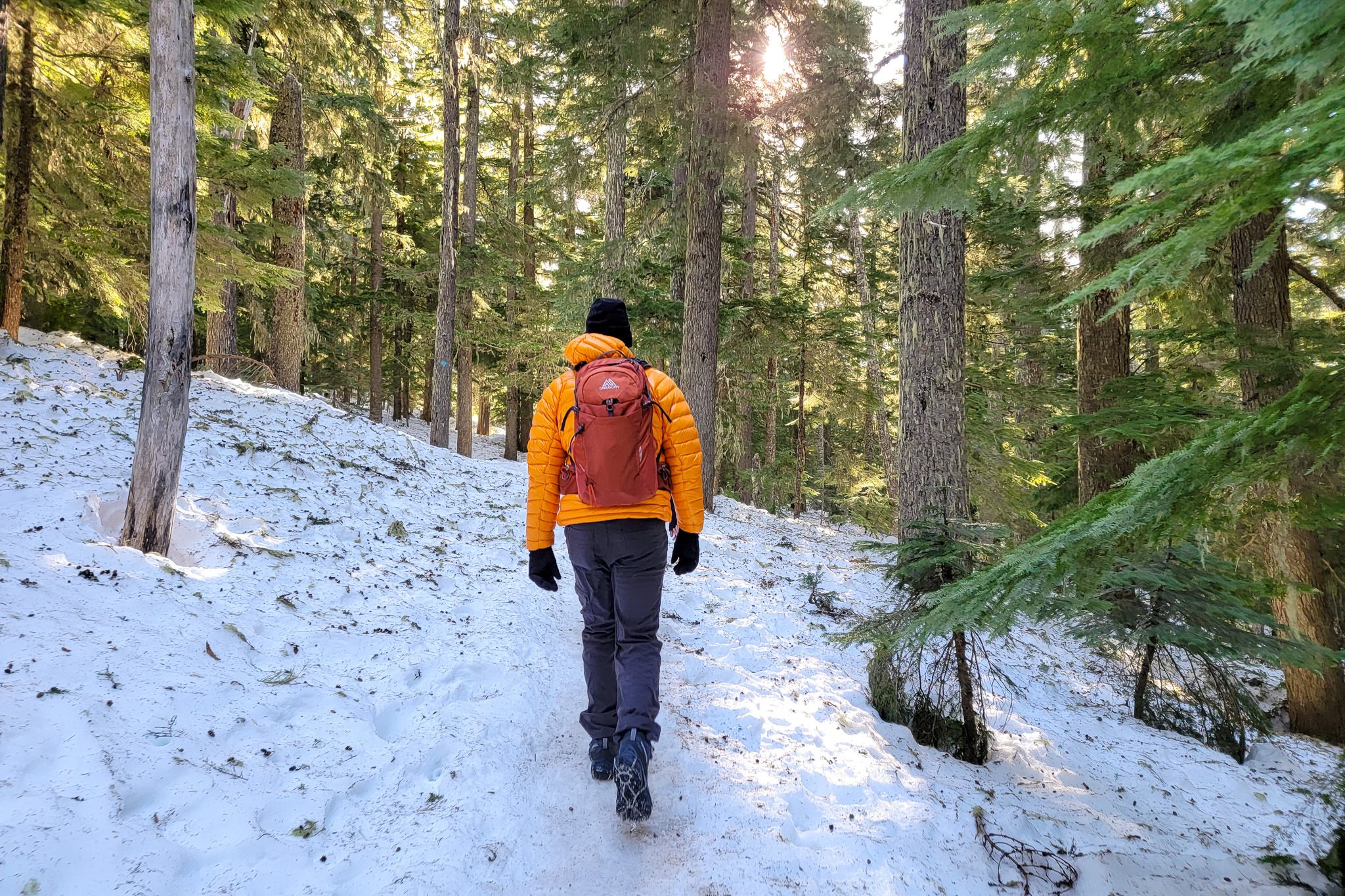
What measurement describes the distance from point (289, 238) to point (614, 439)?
38.3 ft

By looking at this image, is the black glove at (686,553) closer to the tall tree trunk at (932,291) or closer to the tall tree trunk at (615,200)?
the tall tree trunk at (932,291)

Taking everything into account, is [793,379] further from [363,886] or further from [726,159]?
[363,886]

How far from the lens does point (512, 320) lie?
18.4 metres

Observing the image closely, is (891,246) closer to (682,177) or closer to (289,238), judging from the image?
(682,177)

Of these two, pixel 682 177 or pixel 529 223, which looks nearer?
pixel 682 177

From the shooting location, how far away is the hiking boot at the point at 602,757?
3115 mm

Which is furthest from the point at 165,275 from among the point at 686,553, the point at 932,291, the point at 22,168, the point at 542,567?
the point at 932,291

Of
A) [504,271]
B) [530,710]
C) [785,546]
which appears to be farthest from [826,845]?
[504,271]

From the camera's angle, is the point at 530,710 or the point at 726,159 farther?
the point at 726,159

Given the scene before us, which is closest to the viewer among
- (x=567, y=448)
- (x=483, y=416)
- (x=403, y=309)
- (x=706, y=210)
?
(x=567, y=448)

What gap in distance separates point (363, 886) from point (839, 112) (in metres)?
9.91

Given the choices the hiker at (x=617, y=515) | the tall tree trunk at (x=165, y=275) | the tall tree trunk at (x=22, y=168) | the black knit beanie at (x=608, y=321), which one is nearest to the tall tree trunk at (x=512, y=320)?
the tall tree trunk at (x=22, y=168)

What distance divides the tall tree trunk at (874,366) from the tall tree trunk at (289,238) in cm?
1193

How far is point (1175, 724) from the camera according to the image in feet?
16.7
